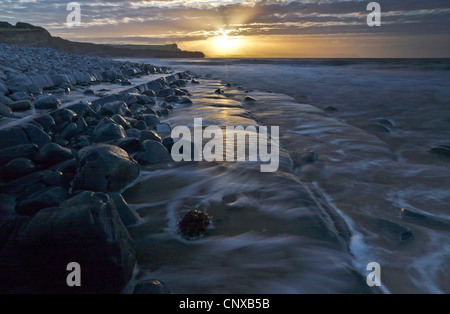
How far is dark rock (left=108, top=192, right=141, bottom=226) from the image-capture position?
1.83m

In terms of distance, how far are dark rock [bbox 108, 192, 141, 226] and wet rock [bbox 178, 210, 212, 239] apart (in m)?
0.32

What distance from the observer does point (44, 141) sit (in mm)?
2836

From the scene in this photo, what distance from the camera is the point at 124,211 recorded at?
1.88m

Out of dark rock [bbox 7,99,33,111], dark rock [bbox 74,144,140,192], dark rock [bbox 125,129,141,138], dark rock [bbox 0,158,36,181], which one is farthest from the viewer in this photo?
dark rock [bbox 7,99,33,111]

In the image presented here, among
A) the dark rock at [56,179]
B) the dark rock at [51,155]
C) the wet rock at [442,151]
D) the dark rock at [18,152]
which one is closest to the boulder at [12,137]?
the dark rock at [18,152]

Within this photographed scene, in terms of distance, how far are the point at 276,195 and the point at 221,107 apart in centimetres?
450

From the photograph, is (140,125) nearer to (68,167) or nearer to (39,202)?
(68,167)

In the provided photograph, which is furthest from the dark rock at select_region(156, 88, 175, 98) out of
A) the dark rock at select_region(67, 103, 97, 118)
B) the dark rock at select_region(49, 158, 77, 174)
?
the dark rock at select_region(49, 158, 77, 174)

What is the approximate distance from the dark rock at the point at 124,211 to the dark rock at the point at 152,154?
110 centimetres

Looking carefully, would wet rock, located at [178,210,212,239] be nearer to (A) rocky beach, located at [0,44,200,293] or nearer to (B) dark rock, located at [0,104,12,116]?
(A) rocky beach, located at [0,44,200,293]

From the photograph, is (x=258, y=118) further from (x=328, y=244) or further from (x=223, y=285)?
(x=223, y=285)

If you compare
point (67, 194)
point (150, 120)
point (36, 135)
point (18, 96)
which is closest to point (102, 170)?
point (67, 194)

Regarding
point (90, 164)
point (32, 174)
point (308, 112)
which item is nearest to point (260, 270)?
point (90, 164)

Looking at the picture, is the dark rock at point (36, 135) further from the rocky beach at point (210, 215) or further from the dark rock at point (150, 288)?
the dark rock at point (150, 288)
